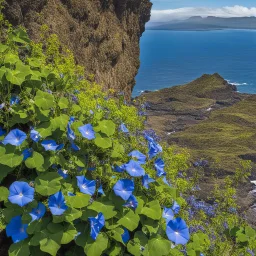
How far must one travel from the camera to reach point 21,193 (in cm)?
265

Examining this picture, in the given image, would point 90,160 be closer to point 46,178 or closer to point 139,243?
point 46,178

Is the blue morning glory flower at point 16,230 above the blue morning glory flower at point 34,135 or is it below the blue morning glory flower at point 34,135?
below

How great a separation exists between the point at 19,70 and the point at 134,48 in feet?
60.8

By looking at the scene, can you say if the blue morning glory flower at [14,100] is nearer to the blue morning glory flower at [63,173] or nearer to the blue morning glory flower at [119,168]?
the blue morning glory flower at [63,173]

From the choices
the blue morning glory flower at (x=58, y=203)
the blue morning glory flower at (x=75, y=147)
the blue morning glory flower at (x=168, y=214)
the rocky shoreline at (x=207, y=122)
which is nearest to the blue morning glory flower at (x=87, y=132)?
the blue morning glory flower at (x=75, y=147)

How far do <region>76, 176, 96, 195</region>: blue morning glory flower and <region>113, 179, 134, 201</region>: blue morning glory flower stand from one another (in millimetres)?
162

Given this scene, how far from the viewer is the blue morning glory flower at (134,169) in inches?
115

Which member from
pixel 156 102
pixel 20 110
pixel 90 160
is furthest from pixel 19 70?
pixel 156 102

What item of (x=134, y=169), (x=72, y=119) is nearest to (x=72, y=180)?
(x=134, y=169)

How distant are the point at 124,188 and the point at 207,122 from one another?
213 ft

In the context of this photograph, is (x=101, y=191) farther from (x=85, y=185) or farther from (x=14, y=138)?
(x=14, y=138)

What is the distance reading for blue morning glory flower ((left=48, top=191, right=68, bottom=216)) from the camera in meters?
2.57

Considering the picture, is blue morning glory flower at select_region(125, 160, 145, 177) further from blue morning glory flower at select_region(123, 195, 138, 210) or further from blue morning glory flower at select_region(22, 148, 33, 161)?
blue morning glory flower at select_region(22, 148, 33, 161)

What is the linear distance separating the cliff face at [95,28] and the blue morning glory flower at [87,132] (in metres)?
6.05
